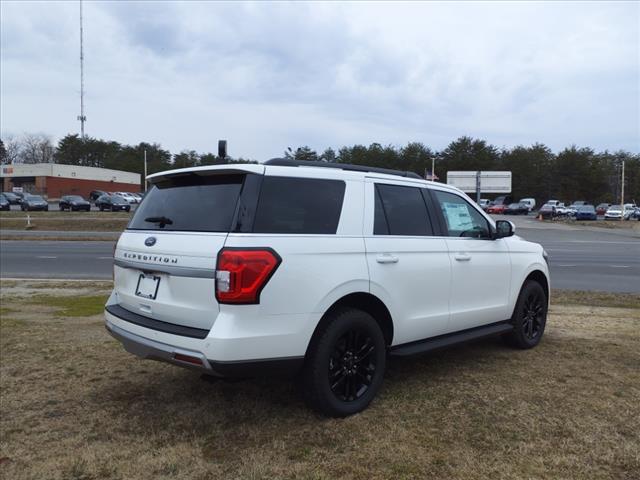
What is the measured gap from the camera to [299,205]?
381cm

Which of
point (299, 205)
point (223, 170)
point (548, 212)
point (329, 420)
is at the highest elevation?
point (548, 212)

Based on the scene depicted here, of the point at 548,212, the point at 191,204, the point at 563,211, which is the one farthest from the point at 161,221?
the point at 563,211

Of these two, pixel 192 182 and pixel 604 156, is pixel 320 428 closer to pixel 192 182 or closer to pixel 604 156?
pixel 192 182

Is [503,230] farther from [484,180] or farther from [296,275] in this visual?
[484,180]

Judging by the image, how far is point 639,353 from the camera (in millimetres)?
5625

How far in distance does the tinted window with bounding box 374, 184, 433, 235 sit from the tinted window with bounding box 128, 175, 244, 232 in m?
1.22

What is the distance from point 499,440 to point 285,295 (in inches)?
67.6

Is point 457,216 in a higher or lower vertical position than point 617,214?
lower

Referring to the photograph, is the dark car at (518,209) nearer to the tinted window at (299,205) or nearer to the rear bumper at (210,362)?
the tinted window at (299,205)

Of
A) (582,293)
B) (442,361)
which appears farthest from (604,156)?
(442,361)

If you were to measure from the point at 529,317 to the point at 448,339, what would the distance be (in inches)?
64.9

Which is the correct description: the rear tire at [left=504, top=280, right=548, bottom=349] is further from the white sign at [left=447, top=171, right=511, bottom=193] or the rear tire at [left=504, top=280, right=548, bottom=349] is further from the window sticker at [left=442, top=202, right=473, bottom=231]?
the white sign at [left=447, top=171, right=511, bottom=193]

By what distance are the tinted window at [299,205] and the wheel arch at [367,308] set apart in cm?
52

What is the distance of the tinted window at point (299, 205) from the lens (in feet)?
11.9
